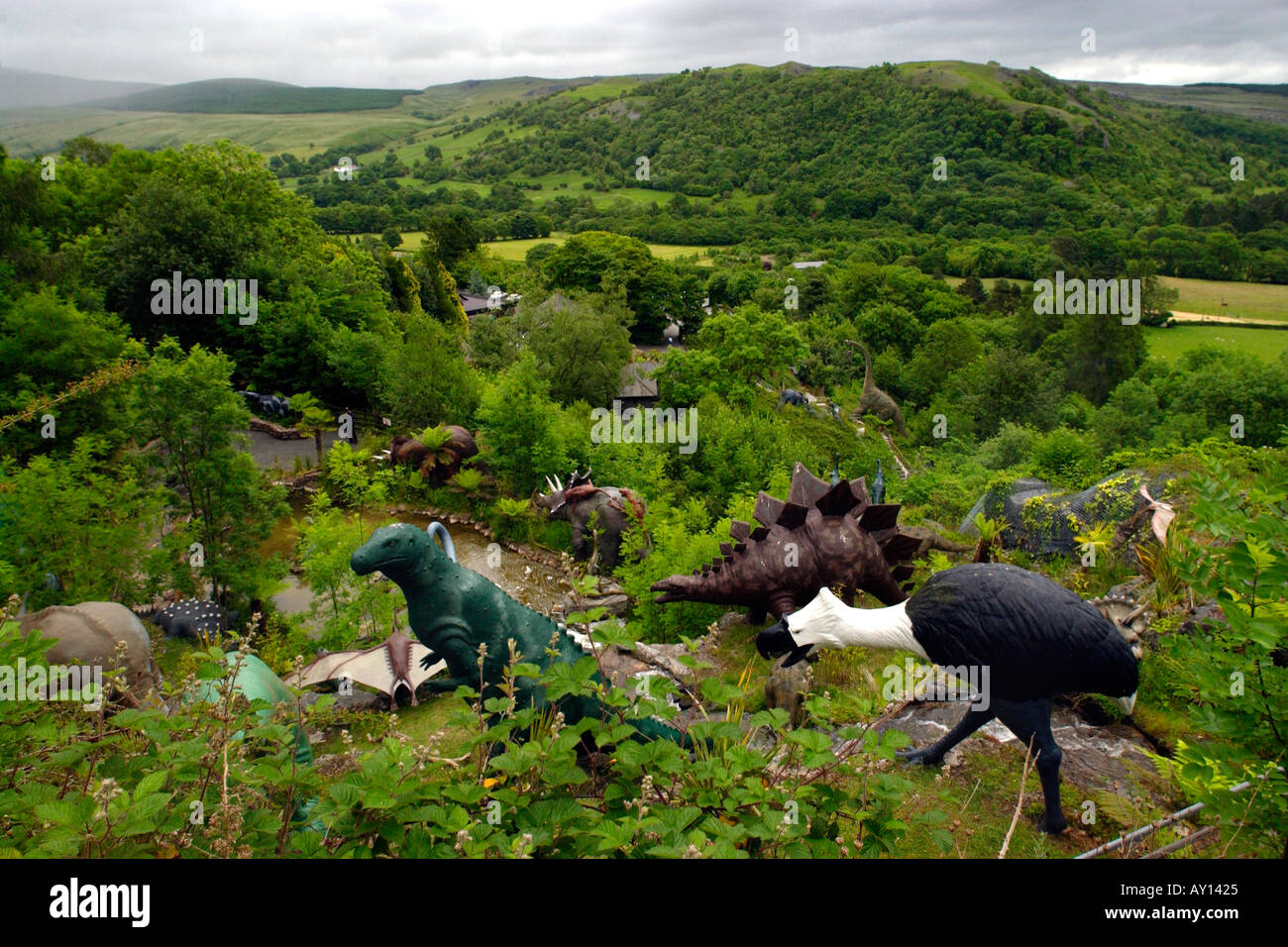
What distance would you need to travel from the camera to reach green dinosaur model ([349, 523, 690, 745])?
4.98 metres

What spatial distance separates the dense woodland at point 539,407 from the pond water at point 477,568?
1.99 ft

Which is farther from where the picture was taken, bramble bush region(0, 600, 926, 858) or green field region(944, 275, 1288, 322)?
green field region(944, 275, 1288, 322)

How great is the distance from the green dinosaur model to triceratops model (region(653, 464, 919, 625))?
11.4ft

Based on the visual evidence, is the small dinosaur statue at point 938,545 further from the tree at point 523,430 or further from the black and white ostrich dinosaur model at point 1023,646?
the tree at point 523,430

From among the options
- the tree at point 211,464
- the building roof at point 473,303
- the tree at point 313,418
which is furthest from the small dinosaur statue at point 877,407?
the building roof at point 473,303

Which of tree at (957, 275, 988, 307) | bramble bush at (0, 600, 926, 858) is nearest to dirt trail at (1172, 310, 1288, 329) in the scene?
tree at (957, 275, 988, 307)

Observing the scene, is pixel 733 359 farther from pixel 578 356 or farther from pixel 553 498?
pixel 553 498

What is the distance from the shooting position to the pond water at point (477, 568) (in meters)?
13.5

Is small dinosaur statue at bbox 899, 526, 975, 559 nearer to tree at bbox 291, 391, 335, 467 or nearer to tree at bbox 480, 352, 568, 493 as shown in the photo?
tree at bbox 480, 352, 568, 493

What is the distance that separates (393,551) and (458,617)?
0.69 meters

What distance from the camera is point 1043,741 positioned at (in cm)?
479

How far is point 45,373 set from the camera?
15.8 meters

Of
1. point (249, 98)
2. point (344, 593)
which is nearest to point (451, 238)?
point (344, 593)

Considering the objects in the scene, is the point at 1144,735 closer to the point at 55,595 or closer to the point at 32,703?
the point at 32,703
